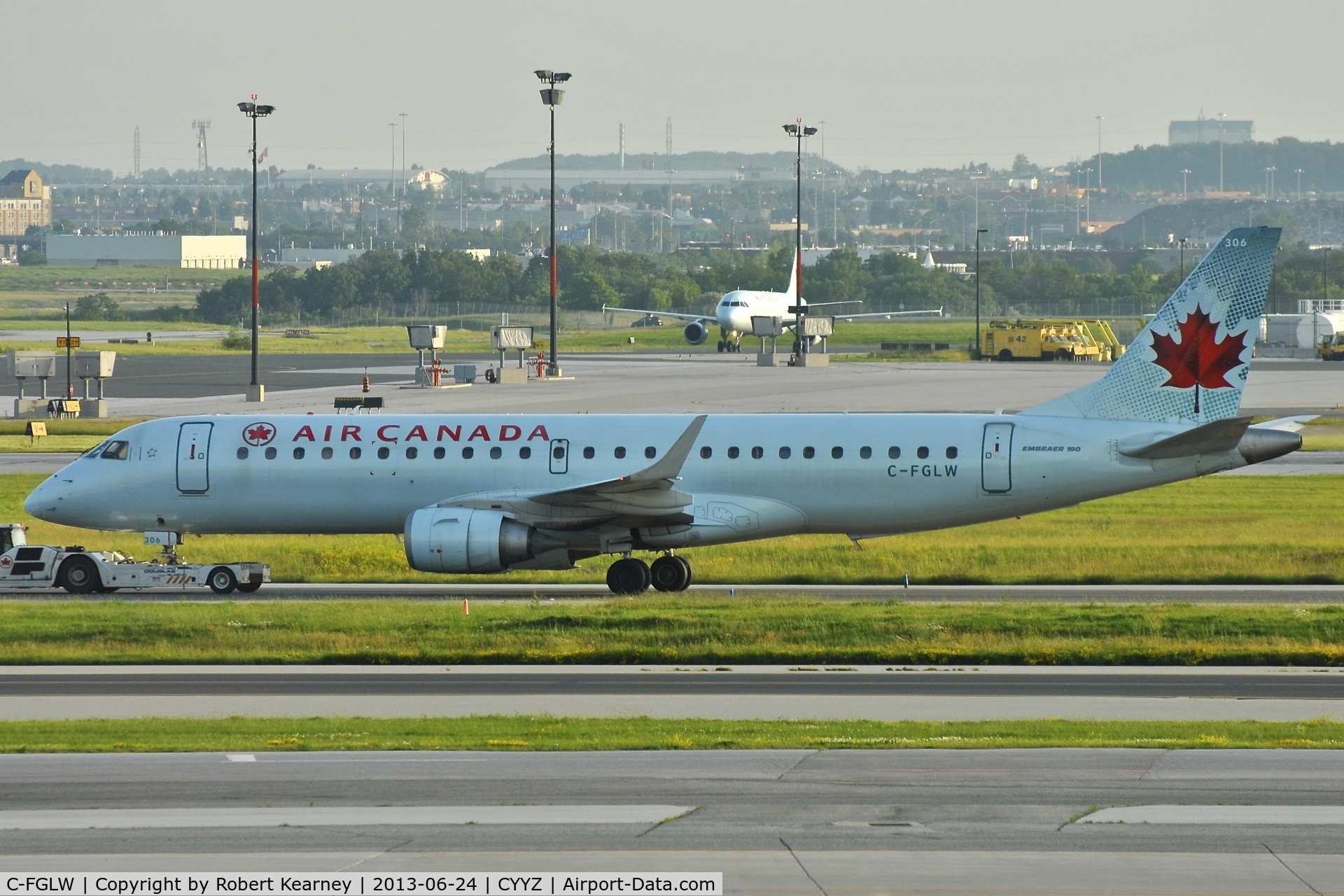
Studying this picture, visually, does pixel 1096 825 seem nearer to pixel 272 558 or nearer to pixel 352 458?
pixel 352 458

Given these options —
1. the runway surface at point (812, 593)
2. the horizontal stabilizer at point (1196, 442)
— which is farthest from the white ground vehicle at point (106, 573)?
the horizontal stabilizer at point (1196, 442)

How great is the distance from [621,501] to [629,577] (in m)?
1.82

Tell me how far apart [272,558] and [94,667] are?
12.6 meters

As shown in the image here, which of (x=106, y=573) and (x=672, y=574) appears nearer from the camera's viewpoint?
(x=672, y=574)

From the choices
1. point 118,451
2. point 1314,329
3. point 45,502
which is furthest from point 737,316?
point 45,502

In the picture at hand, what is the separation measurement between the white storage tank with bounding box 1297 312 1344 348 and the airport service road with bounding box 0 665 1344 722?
114252 mm

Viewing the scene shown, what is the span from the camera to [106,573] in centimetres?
3450

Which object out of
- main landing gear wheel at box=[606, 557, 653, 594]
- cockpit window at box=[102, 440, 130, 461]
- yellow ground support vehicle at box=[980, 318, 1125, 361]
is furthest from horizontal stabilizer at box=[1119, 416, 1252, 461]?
yellow ground support vehicle at box=[980, 318, 1125, 361]

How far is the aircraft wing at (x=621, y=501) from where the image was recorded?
31922mm

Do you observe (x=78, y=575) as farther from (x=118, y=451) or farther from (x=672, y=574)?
(x=672, y=574)

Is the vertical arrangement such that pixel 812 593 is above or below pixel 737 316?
below

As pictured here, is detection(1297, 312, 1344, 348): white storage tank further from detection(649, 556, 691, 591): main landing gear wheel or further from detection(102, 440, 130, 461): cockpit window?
detection(102, 440, 130, 461): cockpit window

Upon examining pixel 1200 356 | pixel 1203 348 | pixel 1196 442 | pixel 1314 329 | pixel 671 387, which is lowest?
pixel 671 387

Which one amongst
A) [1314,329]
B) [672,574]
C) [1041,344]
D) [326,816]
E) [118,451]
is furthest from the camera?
[1314,329]
